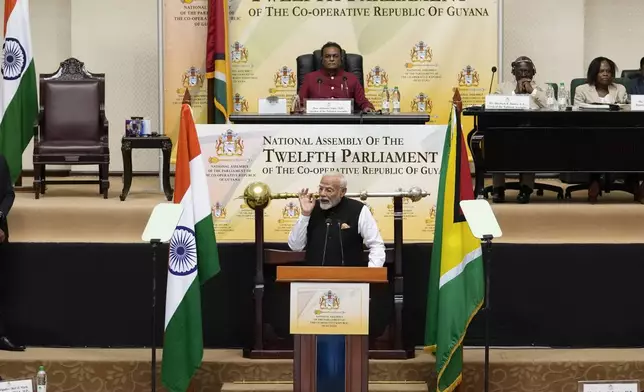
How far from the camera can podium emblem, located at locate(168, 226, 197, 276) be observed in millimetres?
7219

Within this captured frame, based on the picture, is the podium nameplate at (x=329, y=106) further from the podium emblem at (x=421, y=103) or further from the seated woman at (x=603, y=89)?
the podium emblem at (x=421, y=103)

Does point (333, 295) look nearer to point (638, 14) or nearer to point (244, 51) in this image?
point (244, 51)

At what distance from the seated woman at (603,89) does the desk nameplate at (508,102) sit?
2.40 ft

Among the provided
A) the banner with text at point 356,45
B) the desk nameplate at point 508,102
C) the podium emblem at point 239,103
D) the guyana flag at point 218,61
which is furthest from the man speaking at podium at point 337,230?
the podium emblem at point 239,103

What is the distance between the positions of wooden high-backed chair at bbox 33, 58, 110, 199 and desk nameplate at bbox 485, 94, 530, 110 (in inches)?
126

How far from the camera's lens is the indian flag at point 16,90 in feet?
31.3

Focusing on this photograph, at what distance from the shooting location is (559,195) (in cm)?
1011

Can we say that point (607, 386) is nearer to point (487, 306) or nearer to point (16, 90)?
point (487, 306)

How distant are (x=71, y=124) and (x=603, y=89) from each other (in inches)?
180

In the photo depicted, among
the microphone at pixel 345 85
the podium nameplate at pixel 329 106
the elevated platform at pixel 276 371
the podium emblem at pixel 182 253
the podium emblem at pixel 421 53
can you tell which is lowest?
the elevated platform at pixel 276 371

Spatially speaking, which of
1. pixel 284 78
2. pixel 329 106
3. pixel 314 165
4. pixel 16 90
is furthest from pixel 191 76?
pixel 314 165

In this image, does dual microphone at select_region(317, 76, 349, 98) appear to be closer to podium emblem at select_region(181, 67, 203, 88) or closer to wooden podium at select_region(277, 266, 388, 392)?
podium emblem at select_region(181, 67, 203, 88)

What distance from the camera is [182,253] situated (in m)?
7.24

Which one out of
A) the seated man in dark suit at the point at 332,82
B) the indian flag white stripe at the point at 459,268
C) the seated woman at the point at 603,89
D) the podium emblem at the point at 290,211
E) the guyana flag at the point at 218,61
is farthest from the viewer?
the guyana flag at the point at 218,61
